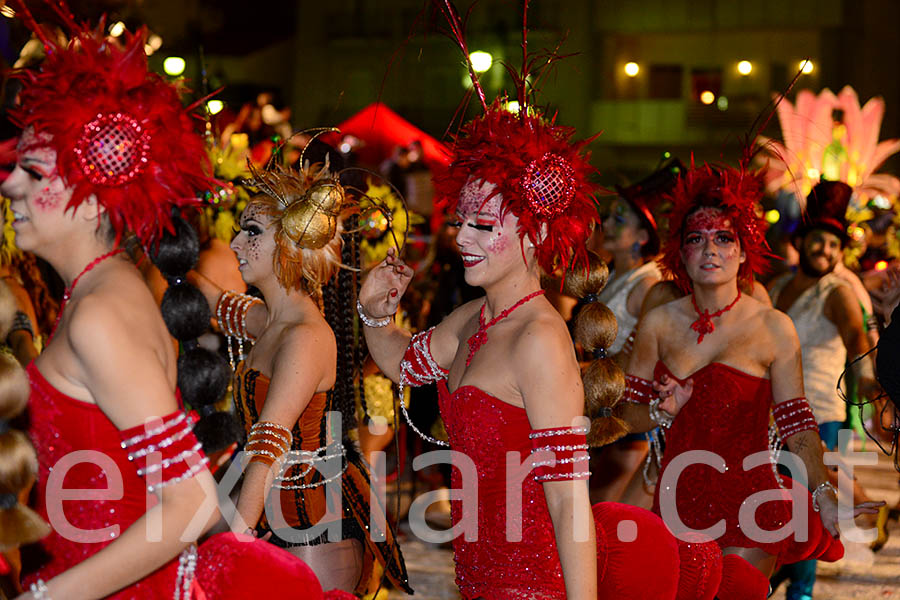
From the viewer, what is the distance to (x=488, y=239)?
9.95ft

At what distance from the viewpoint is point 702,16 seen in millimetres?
26547

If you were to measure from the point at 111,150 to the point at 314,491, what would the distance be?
161 cm

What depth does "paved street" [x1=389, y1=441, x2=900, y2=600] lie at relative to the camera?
242 inches

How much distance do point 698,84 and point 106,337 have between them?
2598 centimetres

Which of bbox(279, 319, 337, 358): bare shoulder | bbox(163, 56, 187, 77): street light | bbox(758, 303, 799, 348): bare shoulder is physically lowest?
bbox(279, 319, 337, 358): bare shoulder

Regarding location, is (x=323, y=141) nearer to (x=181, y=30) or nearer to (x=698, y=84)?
(x=181, y=30)

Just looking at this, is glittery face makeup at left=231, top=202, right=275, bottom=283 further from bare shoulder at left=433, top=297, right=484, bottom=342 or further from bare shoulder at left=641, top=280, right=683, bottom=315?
bare shoulder at left=641, top=280, right=683, bottom=315

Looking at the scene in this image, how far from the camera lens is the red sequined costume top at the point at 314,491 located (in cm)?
354

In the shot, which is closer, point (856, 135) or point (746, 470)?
point (746, 470)

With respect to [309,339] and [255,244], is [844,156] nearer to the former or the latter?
[255,244]

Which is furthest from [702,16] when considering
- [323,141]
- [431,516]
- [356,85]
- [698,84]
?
[323,141]

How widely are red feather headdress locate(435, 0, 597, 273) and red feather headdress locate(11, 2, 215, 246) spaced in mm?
930

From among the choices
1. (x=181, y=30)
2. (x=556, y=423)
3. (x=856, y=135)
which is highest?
(x=181, y=30)

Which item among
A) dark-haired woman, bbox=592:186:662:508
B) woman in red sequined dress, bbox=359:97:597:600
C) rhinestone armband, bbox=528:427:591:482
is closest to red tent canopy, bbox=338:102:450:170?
dark-haired woman, bbox=592:186:662:508
